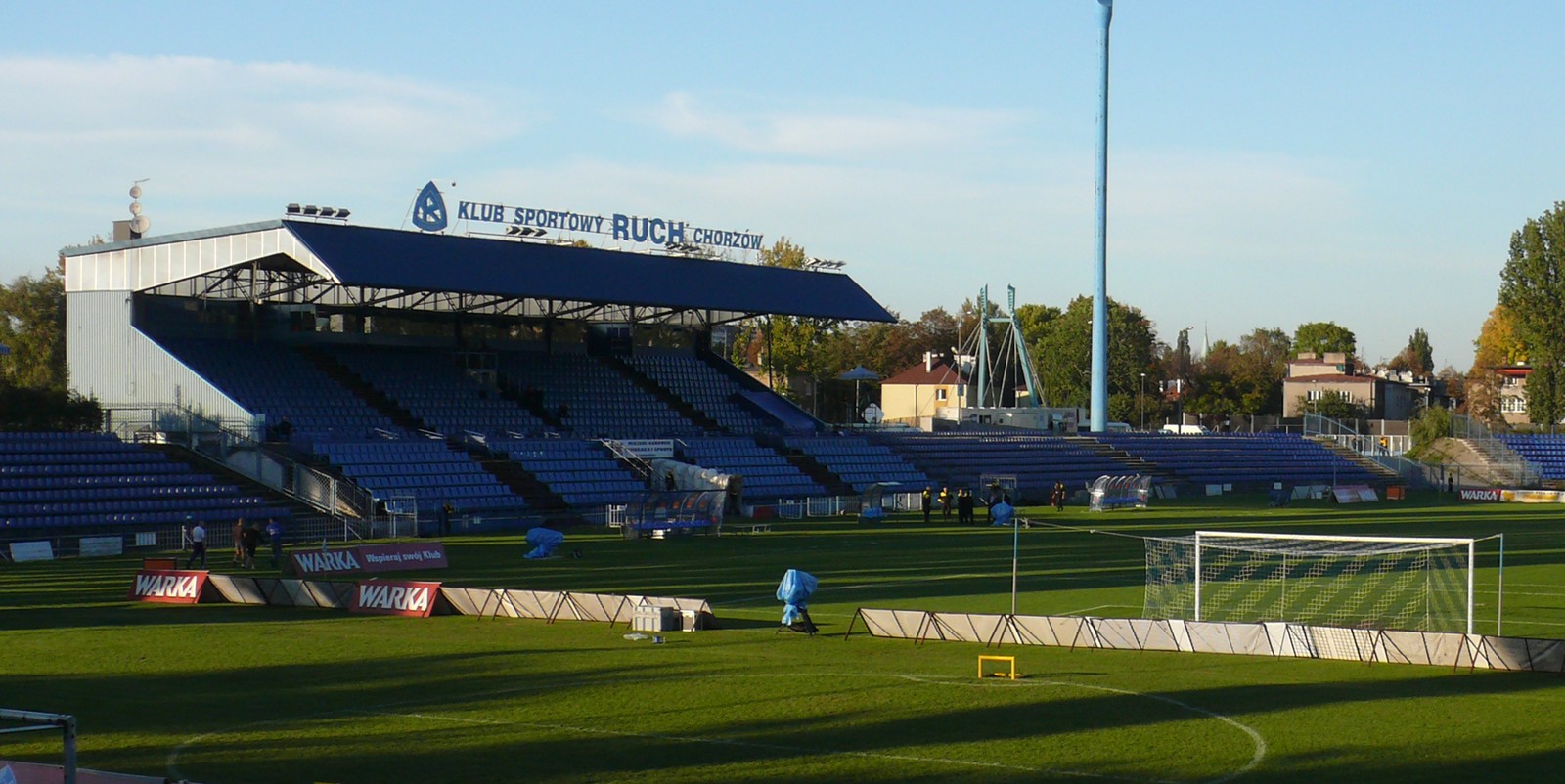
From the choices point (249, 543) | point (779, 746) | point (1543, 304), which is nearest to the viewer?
point (779, 746)

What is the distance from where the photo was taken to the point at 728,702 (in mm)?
19250

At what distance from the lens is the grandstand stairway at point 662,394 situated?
69688 mm

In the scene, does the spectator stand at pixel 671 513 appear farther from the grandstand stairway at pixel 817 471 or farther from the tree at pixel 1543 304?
the tree at pixel 1543 304

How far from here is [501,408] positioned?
6347 centimetres

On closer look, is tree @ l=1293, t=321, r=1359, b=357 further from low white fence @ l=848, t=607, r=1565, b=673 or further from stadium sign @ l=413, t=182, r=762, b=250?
low white fence @ l=848, t=607, r=1565, b=673

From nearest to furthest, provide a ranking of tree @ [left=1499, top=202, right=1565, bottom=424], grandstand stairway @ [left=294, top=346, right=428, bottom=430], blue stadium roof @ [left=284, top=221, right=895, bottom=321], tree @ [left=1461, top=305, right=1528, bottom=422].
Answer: blue stadium roof @ [left=284, top=221, right=895, bottom=321]
grandstand stairway @ [left=294, top=346, right=428, bottom=430]
tree @ [left=1499, top=202, right=1565, bottom=424]
tree @ [left=1461, top=305, right=1528, bottom=422]

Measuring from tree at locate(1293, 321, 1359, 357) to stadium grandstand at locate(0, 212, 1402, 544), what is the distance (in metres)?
119

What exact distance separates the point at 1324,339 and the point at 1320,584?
169797 millimetres

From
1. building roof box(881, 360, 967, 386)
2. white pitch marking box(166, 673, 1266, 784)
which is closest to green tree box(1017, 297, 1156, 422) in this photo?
building roof box(881, 360, 967, 386)

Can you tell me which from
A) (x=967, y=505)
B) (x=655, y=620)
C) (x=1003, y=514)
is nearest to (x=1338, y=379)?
(x=967, y=505)

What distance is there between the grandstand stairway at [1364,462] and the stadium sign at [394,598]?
64.5 meters

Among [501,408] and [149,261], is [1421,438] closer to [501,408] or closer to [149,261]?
[501,408]

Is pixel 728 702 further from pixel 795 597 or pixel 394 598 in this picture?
pixel 394 598

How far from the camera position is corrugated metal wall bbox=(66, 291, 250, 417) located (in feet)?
178
